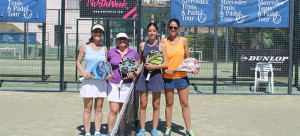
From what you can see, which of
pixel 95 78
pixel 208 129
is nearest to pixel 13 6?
pixel 95 78

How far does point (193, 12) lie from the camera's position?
413 inches

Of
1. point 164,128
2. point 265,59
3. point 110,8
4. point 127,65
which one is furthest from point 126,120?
point 265,59

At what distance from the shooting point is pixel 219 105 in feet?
28.0

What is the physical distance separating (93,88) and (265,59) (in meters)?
7.64

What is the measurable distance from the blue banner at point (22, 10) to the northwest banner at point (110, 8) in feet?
4.62

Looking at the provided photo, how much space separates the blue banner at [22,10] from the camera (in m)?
10.4

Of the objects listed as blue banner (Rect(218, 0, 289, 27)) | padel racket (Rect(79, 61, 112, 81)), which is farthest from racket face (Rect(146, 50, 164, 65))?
blue banner (Rect(218, 0, 289, 27))

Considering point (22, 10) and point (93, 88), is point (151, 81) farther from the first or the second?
point (22, 10)

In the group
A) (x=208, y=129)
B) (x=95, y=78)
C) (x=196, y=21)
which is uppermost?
(x=196, y=21)

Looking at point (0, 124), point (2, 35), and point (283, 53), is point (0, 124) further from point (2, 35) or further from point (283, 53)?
point (2, 35)

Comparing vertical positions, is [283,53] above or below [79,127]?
above

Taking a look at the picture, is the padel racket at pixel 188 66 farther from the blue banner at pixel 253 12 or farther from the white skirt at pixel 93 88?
the blue banner at pixel 253 12

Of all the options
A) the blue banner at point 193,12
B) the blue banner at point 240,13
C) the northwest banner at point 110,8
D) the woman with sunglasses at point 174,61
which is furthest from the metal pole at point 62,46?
the woman with sunglasses at point 174,61

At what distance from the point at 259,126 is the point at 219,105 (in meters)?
2.24
